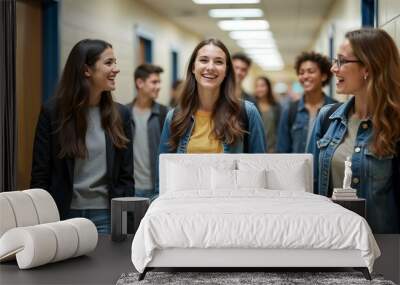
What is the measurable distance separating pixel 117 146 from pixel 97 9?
225 inches

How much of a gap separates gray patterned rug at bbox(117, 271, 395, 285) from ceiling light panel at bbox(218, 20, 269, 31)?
12395mm

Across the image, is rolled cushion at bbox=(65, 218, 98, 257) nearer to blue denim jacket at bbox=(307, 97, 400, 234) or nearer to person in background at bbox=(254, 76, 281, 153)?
blue denim jacket at bbox=(307, 97, 400, 234)

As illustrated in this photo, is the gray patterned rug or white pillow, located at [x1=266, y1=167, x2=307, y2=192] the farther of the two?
white pillow, located at [x1=266, y1=167, x2=307, y2=192]

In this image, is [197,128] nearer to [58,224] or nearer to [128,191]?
[128,191]

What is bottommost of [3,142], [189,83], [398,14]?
[3,142]

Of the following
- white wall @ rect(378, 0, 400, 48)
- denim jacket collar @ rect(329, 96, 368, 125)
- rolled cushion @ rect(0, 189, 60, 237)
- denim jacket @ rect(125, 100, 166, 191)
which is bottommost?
rolled cushion @ rect(0, 189, 60, 237)

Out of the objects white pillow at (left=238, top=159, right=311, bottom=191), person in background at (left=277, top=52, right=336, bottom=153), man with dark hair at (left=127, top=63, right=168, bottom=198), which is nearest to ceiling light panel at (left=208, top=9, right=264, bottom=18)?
person in background at (left=277, top=52, right=336, bottom=153)

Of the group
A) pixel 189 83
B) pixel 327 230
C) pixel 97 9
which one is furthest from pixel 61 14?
pixel 327 230

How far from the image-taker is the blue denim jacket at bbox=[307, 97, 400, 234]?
5117 millimetres

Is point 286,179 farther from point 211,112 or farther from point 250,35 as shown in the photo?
point 250,35

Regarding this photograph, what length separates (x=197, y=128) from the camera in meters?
5.40

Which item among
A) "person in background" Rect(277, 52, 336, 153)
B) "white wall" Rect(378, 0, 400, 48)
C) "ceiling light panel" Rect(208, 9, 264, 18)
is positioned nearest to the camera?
"white wall" Rect(378, 0, 400, 48)

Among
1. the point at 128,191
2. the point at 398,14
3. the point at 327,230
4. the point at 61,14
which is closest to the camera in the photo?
the point at 327,230

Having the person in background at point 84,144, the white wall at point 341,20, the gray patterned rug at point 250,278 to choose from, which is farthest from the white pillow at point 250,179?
the white wall at point 341,20
